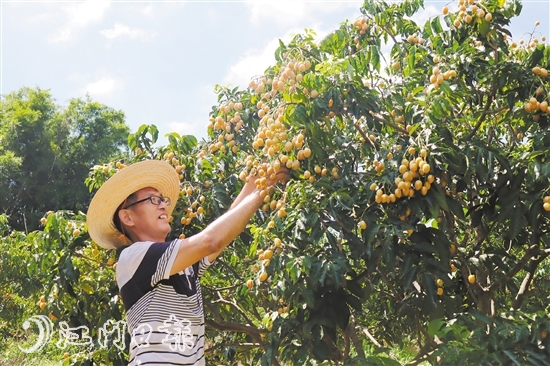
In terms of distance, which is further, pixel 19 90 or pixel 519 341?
pixel 19 90

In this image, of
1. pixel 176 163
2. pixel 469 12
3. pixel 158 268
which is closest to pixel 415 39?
pixel 469 12

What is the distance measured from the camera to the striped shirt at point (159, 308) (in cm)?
177

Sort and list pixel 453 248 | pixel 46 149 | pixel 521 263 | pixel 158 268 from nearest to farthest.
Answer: pixel 158 268, pixel 453 248, pixel 521 263, pixel 46 149

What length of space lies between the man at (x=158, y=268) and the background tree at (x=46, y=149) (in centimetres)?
1309

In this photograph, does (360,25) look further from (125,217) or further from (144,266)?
(144,266)

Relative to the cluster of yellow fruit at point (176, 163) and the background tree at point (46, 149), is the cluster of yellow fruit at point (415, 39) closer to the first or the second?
the cluster of yellow fruit at point (176, 163)

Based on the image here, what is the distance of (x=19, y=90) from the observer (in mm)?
16641

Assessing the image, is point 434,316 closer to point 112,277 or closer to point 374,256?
point 374,256

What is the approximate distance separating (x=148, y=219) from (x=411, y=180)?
89 cm

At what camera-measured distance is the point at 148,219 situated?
79.0 inches

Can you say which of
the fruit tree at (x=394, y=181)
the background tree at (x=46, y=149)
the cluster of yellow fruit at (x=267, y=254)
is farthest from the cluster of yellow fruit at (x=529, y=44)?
the background tree at (x=46, y=149)

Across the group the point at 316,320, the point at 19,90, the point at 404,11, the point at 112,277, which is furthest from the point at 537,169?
the point at 19,90

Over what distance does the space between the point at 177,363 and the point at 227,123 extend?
143cm

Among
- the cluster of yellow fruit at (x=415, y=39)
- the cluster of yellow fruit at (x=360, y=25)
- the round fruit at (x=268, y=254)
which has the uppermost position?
the cluster of yellow fruit at (x=360, y=25)
